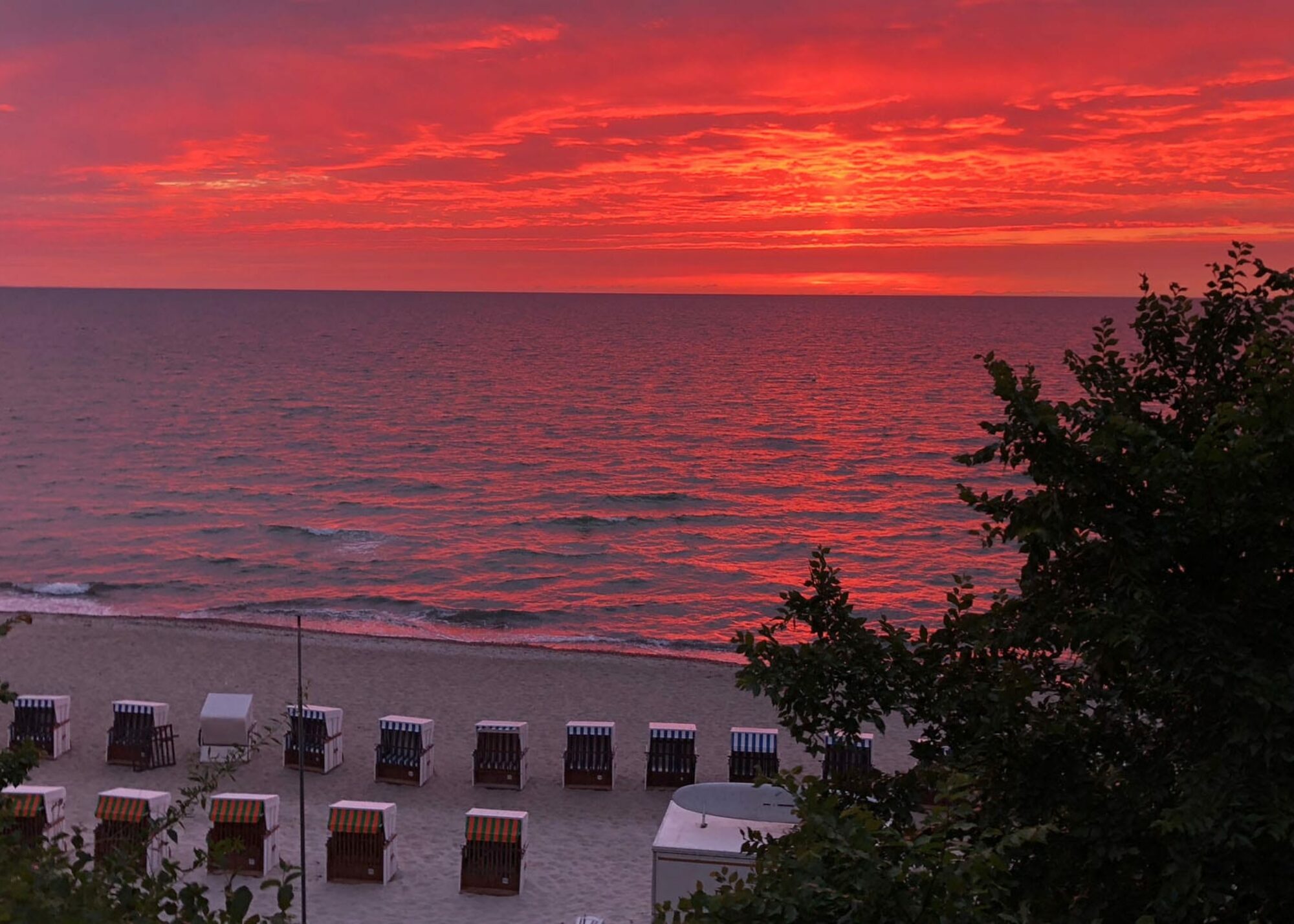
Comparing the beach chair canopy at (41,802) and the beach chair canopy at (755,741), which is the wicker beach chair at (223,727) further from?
the beach chair canopy at (755,741)

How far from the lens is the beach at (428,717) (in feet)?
44.1

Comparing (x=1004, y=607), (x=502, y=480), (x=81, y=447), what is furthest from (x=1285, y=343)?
(x=81, y=447)

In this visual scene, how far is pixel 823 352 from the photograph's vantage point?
451ft

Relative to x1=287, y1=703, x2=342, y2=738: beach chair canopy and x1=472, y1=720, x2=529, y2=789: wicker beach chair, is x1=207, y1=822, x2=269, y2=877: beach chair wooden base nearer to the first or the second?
x1=287, y1=703, x2=342, y2=738: beach chair canopy

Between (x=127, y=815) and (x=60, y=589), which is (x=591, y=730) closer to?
(x=127, y=815)

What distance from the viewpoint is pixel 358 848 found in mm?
13320

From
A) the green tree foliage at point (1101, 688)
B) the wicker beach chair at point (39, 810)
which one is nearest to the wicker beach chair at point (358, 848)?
the wicker beach chair at point (39, 810)

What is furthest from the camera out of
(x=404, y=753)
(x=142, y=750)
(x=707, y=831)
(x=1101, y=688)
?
(x=142, y=750)

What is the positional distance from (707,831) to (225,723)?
8.92 m

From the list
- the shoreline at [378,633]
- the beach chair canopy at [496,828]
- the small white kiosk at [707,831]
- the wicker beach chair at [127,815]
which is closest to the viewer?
the small white kiosk at [707,831]

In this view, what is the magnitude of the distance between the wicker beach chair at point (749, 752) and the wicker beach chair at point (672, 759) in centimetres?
59

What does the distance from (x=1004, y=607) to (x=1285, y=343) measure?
6.04 feet

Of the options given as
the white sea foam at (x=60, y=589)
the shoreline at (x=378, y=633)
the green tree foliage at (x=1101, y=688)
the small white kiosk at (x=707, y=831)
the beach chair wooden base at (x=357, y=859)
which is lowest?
the white sea foam at (x=60, y=589)

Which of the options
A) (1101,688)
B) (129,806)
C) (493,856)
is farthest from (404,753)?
(1101,688)
